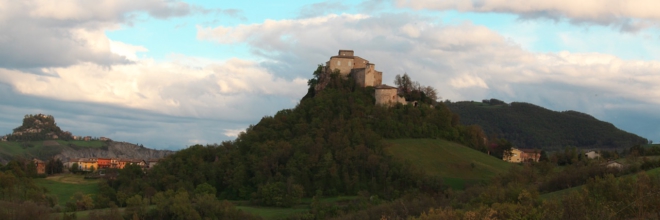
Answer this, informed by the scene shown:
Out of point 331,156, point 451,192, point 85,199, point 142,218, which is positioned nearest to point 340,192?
point 331,156

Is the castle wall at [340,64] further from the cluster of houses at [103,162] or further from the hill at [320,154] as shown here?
the cluster of houses at [103,162]

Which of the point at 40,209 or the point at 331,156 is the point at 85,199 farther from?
the point at 331,156

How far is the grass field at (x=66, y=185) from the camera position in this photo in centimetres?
9569

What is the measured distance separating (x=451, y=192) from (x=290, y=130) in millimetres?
30702

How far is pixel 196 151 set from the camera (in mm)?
100688

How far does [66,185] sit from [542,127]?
12167 centimetres

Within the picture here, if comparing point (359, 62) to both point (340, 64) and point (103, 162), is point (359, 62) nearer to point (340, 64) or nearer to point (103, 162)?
point (340, 64)

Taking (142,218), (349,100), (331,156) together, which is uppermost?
(349,100)

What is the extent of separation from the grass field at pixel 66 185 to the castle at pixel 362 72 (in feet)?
122

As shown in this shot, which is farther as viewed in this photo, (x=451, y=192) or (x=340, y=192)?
(x=340, y=192)

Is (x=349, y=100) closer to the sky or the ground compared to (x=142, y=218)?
closer to the sky

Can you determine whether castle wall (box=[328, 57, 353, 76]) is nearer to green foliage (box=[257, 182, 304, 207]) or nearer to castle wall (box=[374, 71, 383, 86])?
castle wall (box=[374, 71, 383, 86])

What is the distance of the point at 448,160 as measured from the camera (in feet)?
287

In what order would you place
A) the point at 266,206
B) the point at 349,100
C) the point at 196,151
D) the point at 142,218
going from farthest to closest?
1. the point at 196,151
2. the point at 349,100
3. the point at 266,206
4. the point at 142,218
